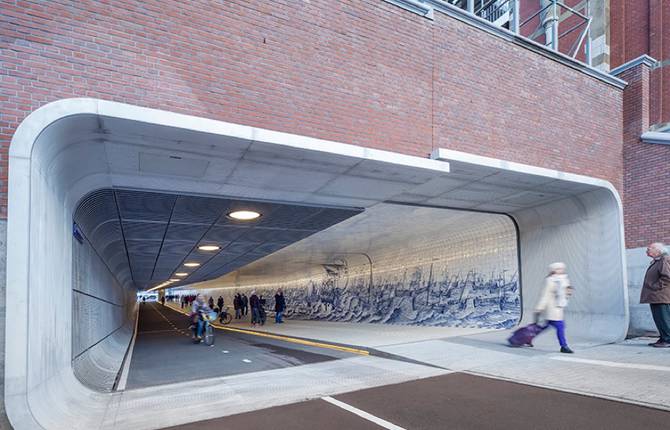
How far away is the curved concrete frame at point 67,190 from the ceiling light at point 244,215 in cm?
140

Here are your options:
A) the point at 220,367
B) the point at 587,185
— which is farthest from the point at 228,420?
the point at 587,185

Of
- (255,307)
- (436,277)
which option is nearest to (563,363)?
(436,277)

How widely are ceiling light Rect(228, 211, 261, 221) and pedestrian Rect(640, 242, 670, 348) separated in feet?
27.7

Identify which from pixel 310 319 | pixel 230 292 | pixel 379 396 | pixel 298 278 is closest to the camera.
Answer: pixel 379 396

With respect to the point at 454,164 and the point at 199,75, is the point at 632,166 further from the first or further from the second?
the point at 199,75

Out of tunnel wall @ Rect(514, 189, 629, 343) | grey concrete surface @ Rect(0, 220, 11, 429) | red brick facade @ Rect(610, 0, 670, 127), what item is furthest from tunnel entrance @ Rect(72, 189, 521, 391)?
red brick facade @ Rect(610, 0, 670, 127)

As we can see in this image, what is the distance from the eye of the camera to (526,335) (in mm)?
8883

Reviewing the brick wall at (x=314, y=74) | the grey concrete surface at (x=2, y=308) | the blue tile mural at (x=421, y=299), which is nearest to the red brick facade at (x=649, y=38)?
the brick wall at (x=314, y=74)

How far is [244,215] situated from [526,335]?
6863 millimetres

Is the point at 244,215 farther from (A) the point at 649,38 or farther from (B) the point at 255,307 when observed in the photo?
(A) the point at 649,38

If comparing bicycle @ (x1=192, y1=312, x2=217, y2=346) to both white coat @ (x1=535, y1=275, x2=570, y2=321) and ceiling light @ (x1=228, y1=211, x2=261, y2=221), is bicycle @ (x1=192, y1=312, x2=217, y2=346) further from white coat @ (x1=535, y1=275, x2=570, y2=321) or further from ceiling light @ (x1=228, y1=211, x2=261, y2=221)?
white coat @ (x1=535, y1=275, x2=570, y2=321)

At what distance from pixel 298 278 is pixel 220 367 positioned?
21.5 m

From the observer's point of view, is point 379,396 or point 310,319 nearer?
point 379,396

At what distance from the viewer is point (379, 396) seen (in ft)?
19.3
